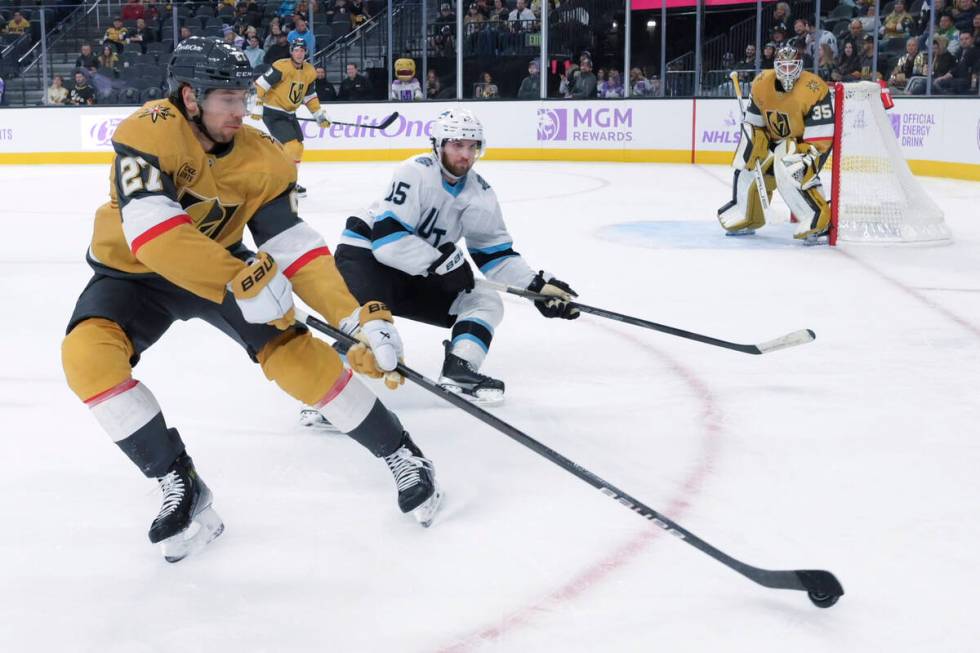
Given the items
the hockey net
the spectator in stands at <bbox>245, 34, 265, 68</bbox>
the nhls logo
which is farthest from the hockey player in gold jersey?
the spectator in stands at <bbox>245, 34, 265, 68</bbox>

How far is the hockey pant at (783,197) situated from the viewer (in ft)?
19.9

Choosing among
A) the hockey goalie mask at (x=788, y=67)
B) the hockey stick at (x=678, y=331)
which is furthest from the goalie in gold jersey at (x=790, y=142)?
the hockey stick at (x=678, y=331)

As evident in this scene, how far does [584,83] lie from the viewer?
12.0m

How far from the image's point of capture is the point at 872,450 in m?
2.71

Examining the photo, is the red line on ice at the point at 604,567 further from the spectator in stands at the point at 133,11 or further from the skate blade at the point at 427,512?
the spectator in stands at the point at 133,11

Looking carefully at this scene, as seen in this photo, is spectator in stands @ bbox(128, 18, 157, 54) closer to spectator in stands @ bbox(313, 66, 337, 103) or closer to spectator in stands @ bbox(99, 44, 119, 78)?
spectator in stands @ bbox(99, 44, 119, 78)

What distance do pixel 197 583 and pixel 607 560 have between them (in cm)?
78

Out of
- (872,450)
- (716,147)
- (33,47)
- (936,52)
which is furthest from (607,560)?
(33,47)

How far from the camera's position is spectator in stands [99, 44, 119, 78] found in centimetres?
1255

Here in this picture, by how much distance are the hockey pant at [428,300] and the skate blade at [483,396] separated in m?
0.09

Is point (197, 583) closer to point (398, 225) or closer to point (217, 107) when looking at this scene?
point (217, 107)

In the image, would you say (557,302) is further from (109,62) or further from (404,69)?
(109,62)

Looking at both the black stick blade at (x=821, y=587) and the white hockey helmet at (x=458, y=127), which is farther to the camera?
the white hockey helmet at (x=458, y=127)

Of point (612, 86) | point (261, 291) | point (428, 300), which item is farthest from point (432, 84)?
point (261, 291)
